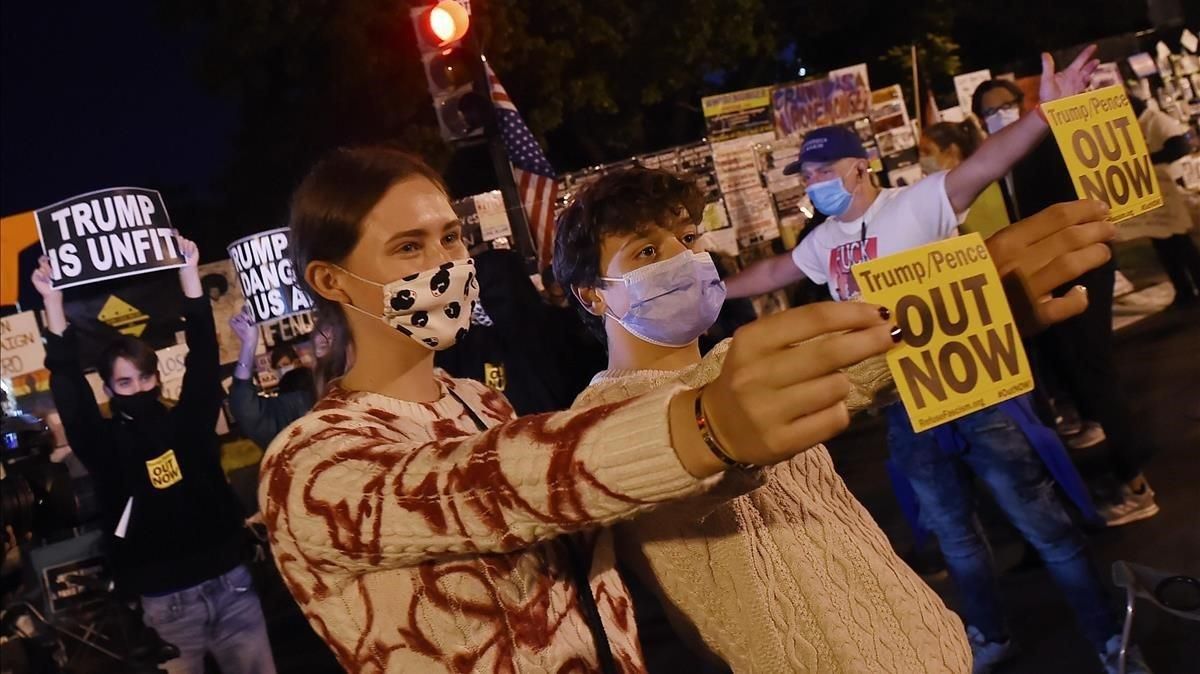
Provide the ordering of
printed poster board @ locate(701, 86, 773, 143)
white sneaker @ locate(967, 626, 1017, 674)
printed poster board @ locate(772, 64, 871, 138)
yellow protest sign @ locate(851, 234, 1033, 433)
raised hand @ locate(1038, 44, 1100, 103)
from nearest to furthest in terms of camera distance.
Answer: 1. yellow protest sign @ locate(851, 234, 1033, 433)
2. raised hand @ locate(1038, 44, 1100, 103)
3. white sneaker @ locate(967, 626, 1017, 674)
4. printed poster board @ locate(701, 86, 773, 143)
5. printed poster board @ locate(772, 64, 871, 138)

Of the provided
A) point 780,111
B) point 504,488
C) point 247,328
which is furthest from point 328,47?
point 504,488

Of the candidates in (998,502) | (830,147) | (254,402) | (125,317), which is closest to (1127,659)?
(998,502)

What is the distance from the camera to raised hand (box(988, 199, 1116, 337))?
1726mm

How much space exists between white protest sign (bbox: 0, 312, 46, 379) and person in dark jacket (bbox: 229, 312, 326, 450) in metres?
2.81

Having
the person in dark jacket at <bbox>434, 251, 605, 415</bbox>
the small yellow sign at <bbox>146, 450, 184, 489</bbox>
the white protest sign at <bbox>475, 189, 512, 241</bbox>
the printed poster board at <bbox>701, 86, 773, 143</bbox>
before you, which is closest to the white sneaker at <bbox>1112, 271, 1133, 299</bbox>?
the printed poster board at <bbox>701, 86, 773, 143</bbox>

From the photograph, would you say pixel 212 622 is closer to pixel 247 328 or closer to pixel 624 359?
pixel 247 328

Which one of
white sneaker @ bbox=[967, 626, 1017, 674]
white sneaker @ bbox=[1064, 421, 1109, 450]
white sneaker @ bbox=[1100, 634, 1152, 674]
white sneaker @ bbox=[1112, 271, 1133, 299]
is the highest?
white sneaker @ bbox=[1112, 271, 1133, 299]

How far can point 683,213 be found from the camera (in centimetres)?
239

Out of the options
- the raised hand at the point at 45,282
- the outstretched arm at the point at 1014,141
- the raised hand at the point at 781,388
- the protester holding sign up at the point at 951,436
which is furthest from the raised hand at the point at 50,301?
the raised hand at the point at 781,388

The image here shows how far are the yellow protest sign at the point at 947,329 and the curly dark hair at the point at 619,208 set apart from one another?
89 cm

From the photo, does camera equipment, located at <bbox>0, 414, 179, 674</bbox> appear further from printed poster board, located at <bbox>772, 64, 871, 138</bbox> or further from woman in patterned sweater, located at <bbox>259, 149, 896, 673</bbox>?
printed poster board, located at <bbox>772, 64, 871, 138</bbox>

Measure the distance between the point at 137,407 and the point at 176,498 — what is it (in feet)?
1.70

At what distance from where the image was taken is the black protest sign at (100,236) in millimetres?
6125

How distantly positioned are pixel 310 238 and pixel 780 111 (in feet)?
33.5
